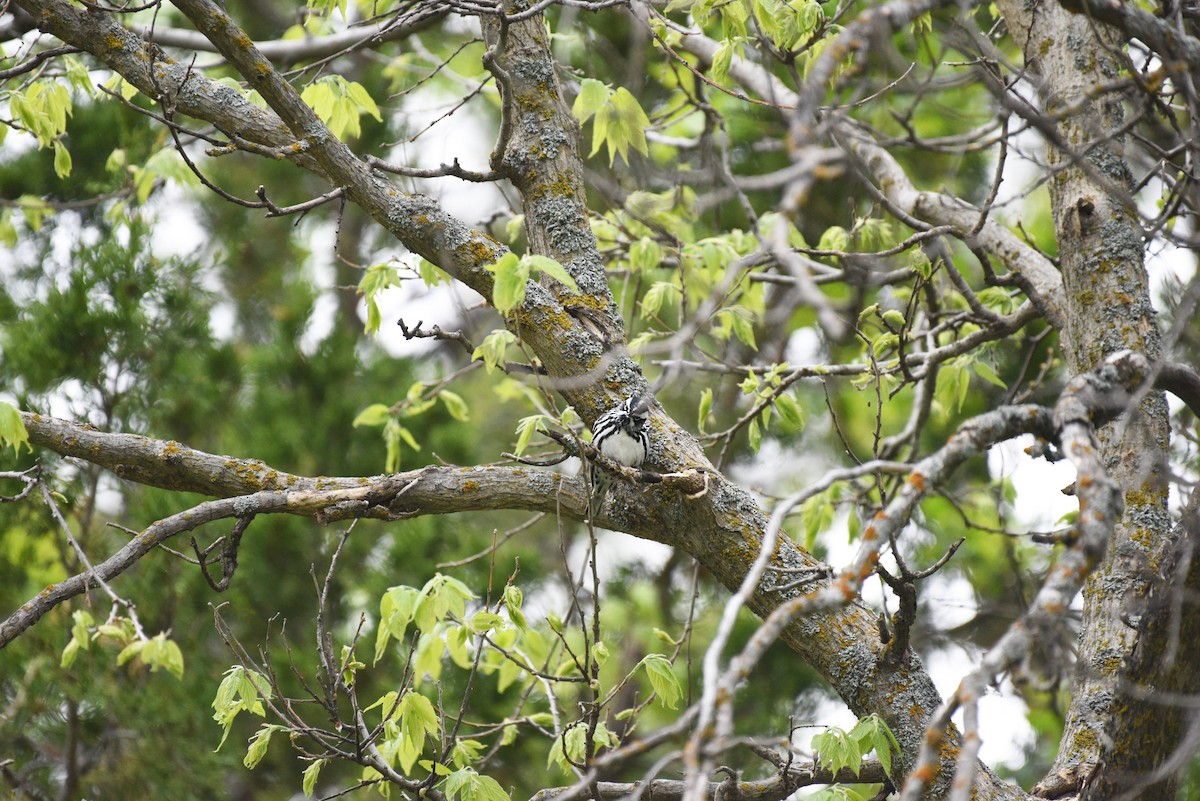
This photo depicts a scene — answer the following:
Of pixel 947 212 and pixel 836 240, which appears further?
pixel 836 240

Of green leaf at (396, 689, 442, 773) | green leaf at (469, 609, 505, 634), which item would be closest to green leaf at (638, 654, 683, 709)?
green leaf at (469, 609, 505, 634)

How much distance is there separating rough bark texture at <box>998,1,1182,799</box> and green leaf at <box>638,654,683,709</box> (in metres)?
0.95

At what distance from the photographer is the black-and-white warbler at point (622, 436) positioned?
2594mm

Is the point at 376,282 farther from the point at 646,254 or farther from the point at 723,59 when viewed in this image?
the point at 723,59

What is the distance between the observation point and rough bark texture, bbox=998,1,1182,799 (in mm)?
2566

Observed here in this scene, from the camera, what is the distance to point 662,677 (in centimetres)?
258

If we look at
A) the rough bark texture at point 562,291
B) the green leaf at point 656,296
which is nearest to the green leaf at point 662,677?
the rough bark texture at point 562,291

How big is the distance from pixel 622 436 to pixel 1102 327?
1.33m

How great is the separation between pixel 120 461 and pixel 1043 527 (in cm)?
529

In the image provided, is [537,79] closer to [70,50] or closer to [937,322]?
[70,50]

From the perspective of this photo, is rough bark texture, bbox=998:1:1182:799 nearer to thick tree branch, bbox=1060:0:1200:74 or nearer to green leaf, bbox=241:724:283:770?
thick tree branch, bbox=1060:0:1200:74

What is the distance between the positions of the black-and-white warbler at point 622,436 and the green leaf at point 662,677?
0.41 meters

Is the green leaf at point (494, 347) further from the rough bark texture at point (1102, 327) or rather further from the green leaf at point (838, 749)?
the rough bark texture at point (1102, 327)

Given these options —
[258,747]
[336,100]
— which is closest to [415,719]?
[258,747]
